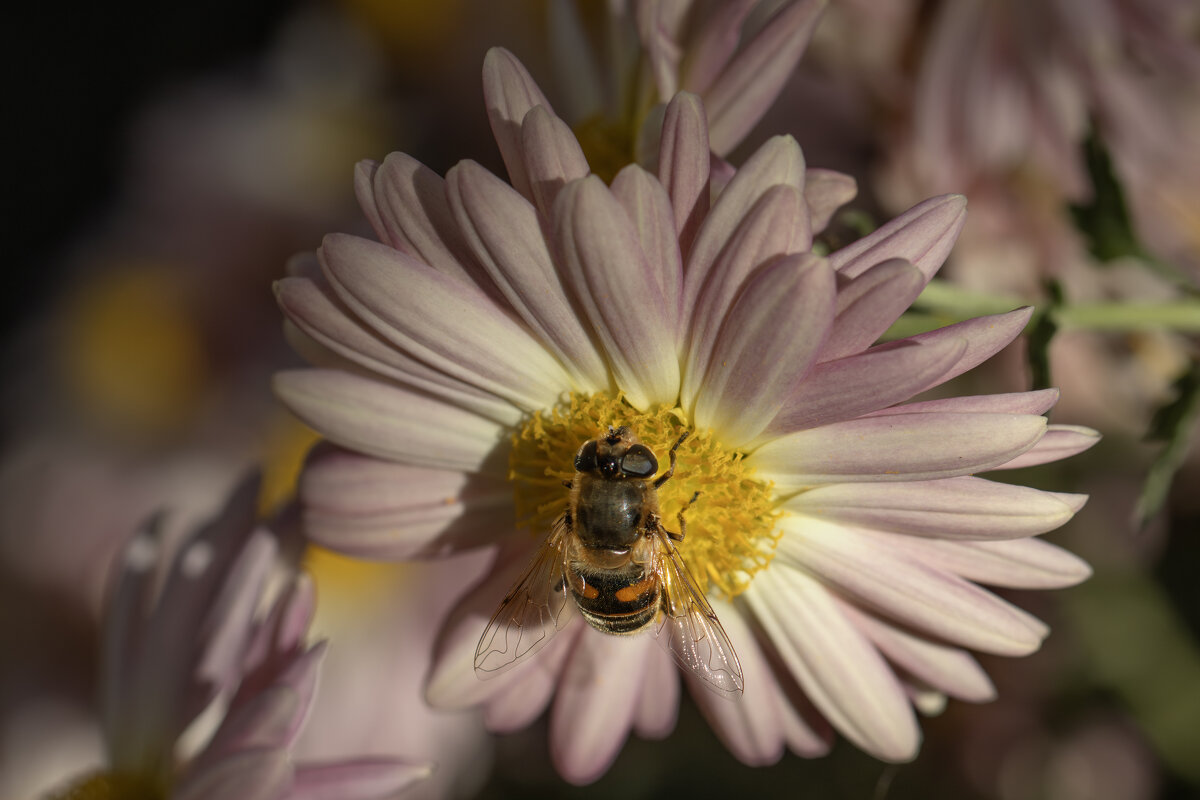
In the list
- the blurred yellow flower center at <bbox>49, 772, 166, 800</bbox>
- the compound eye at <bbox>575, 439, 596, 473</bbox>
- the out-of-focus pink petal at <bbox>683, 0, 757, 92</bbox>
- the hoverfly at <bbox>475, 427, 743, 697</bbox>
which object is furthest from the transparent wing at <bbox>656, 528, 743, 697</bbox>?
the blurred yellow flower center at <bbox>49, 772, 166, 800</bbox>

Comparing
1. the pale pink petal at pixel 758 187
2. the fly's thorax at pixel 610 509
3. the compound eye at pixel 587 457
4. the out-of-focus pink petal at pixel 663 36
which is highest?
the out-of-focus pink petal at pixel 663 36

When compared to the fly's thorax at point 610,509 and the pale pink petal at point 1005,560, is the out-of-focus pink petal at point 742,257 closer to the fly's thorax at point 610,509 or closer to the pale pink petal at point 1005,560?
the fly's thorax at point 610,509

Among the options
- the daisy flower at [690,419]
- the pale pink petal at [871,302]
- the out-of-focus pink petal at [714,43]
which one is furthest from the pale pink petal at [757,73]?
the pale pink petal at [871,302]

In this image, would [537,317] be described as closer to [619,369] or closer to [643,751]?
[619,369]

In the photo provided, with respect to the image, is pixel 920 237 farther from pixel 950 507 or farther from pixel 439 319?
pixel 439 319

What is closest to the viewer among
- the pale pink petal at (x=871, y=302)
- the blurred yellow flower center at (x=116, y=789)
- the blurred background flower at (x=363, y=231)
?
the pale pink petal at (x=871, y=302)

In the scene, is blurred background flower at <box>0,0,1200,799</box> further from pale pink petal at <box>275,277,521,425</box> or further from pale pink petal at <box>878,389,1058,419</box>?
pale pink petal at <box>275,277,521,425</box>
